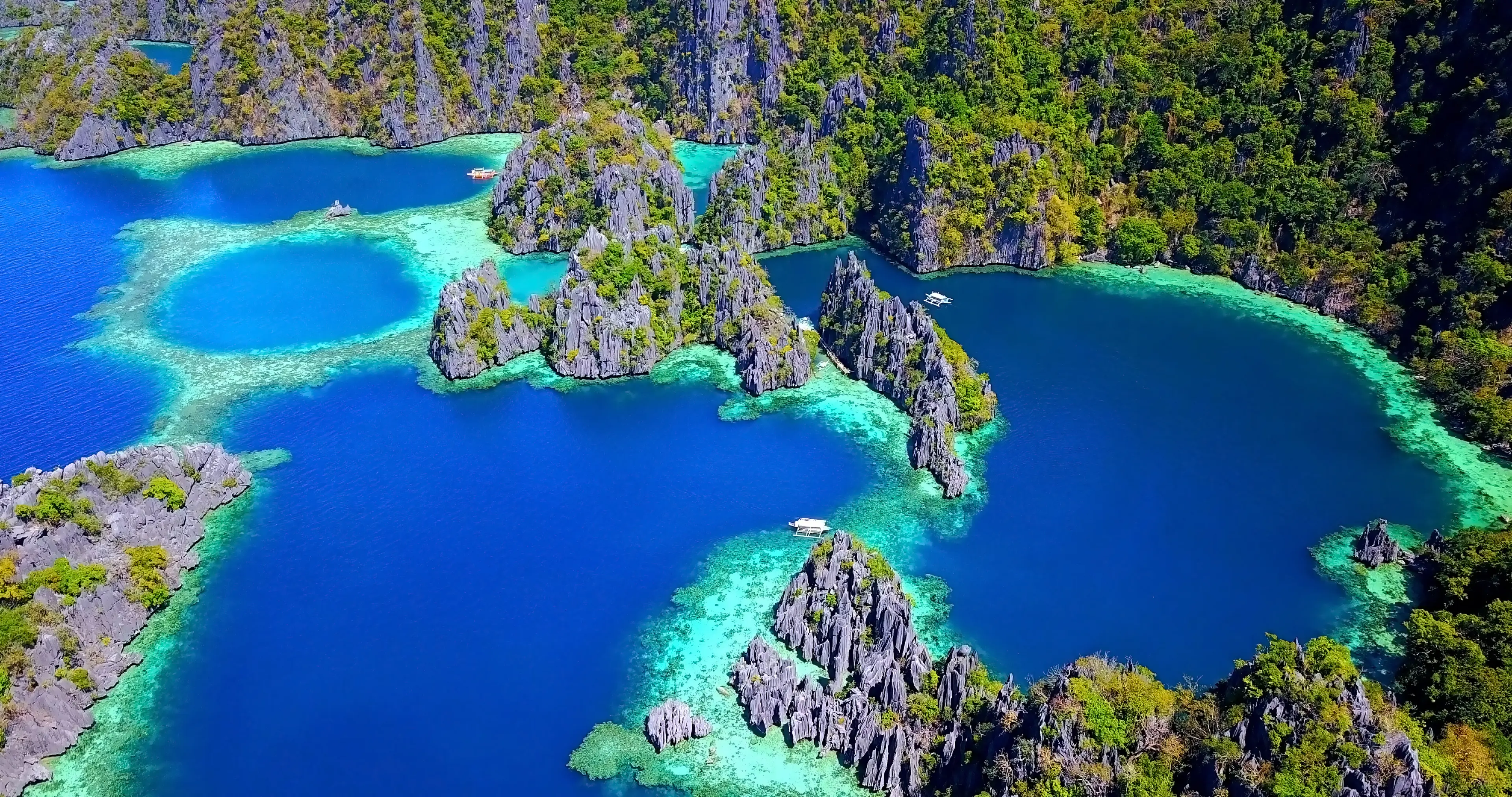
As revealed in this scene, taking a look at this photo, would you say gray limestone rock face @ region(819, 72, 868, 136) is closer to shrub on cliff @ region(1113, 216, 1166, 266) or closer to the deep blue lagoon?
shrub on cliff @ region(1113, 216, 1166, 266)

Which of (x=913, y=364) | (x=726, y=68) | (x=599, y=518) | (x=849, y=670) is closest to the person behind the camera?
(x=849, y=670)

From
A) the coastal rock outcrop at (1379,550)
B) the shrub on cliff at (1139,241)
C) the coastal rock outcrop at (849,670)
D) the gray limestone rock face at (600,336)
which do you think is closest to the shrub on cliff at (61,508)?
the gray limestone rock face at (600,336)

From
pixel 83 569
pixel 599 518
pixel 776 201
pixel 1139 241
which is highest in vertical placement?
pixel 776 201

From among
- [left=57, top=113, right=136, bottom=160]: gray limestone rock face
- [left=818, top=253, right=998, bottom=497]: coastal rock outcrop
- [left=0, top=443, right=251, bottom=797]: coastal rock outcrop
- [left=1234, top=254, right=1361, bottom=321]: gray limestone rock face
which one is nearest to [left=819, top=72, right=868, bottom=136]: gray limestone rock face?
[left=818, top=253, right=998, bottom=497]: coastal rock outcrop

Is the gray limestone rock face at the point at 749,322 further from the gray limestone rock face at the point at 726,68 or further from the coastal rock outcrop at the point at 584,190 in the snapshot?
the gray limestone rock face at the point at 726,68

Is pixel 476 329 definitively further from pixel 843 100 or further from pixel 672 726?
pixel 843 100

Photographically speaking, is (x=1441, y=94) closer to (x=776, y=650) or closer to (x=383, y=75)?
(x=776, y=650)

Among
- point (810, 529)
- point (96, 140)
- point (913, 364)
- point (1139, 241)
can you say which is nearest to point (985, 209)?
point (1139, 241)

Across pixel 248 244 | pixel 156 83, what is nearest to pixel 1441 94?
pixel 248 244
